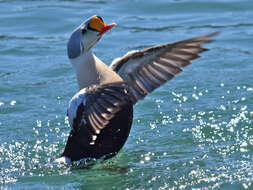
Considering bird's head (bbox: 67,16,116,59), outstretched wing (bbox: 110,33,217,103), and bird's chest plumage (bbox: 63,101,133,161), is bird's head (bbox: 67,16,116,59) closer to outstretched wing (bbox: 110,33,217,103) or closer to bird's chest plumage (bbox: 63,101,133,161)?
outstretched wing (bbox: 110,33,217,103)

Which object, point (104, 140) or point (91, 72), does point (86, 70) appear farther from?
point (104, 140)

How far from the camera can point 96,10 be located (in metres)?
11.9

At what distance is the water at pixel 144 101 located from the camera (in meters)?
5.86

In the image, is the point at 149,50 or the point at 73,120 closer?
the point at 73,120

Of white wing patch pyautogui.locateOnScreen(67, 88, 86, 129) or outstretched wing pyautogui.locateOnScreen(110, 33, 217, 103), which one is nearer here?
white wing patch pyautogui.locateOnScreen(67, 88, 86, 129)

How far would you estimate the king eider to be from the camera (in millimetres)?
5762

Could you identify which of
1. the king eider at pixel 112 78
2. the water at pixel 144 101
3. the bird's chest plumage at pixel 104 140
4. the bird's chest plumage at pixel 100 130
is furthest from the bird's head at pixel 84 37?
the water at pixel 144 101

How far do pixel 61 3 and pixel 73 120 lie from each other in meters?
7.33

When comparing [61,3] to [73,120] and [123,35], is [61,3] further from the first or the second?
[73,120]

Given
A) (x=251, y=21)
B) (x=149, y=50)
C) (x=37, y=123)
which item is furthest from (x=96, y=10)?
(x=149, y=50)

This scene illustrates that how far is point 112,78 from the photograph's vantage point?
6.08 meters

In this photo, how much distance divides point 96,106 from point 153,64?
4.40 ft

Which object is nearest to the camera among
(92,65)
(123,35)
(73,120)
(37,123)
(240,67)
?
(73,120)

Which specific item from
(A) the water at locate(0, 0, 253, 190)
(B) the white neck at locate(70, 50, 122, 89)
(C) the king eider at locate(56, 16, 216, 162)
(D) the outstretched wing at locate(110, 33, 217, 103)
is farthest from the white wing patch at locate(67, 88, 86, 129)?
(D) the outstretched wing at locate(110, 33, 217, 103)
